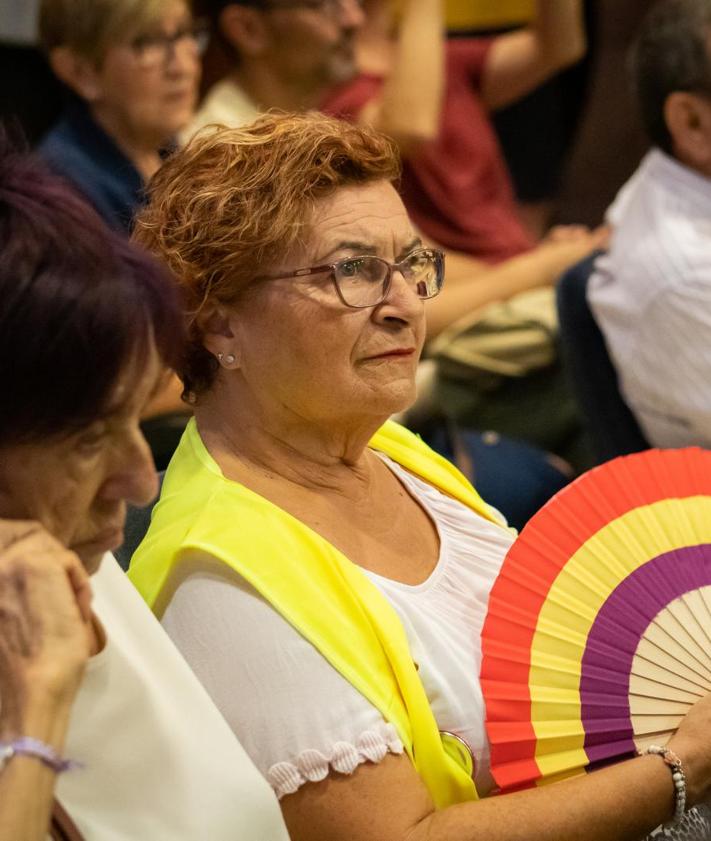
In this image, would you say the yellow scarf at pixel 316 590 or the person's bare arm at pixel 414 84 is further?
the person's bare arm at pixel 414 84

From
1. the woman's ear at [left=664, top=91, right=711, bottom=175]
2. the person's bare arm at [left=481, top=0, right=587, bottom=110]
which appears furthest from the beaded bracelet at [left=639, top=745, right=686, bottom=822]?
the person's bare arm at [left=481, top=0, right=587, bottom=110]

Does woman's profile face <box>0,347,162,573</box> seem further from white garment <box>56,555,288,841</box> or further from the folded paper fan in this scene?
the folded paper fan

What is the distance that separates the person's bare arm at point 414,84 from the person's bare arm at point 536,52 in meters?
0.28

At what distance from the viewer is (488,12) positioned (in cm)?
424

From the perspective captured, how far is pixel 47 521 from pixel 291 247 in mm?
547

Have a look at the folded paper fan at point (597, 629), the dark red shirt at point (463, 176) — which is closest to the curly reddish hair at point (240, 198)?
the folded paper fan at point (597, 629)

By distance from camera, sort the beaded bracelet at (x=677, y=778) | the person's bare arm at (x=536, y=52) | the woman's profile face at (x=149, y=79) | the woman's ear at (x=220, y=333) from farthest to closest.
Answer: the person's bare arm at (x=536, y=52), the woman's profile face at (x=149, y=79), the woman's ear at (x=220, y=333), the beaded bracelet at (x=677, y=778)

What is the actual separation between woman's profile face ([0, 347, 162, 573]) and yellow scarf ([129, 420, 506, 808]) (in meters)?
0.25

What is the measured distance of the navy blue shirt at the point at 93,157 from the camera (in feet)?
9.78

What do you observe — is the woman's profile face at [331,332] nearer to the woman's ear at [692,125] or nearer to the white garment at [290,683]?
the white garment at [290,683]

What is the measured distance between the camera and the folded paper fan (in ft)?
5.28

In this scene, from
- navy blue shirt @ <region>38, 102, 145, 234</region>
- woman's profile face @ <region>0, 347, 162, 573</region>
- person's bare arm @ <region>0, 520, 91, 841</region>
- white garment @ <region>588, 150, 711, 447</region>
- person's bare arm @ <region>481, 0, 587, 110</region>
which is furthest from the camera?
person's bare arm @ <region>481, 0, 587, 110</region>

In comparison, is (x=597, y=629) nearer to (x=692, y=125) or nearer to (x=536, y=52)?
(x=692, y=125)

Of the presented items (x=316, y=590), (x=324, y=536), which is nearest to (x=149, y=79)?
(x=324, y=536)
